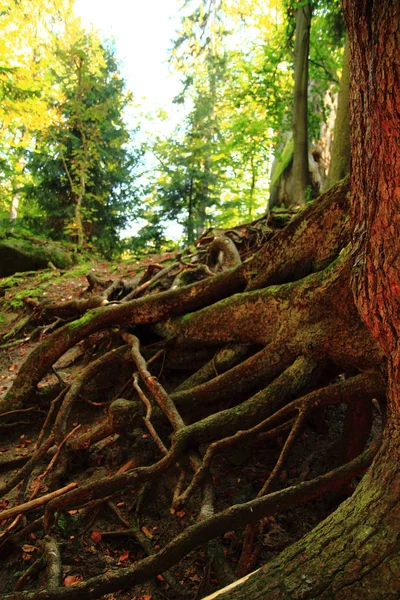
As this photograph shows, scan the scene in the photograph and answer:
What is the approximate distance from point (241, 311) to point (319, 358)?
89 cm

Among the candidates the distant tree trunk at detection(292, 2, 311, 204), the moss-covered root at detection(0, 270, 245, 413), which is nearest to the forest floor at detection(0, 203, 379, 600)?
the moss-covered root at detection(0, 270, 245, 413)

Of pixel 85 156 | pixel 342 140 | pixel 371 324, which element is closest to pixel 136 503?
pixel 371 324

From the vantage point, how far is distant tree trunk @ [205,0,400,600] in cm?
155

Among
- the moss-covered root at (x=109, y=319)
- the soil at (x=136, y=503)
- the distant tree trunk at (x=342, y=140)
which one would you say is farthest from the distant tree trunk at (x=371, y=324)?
the distant tree trunk at (x=342, y=140)

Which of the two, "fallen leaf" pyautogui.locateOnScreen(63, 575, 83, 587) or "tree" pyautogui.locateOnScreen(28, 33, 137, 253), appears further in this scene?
"tree" pyautogui.locateOnScreen(28, 33, 137, 253)

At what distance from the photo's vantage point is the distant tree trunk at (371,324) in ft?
5.07

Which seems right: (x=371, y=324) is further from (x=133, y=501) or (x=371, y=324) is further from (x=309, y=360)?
(x=133, y=501)

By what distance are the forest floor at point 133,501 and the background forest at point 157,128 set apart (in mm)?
4922

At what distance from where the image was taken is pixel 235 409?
2.98 meters

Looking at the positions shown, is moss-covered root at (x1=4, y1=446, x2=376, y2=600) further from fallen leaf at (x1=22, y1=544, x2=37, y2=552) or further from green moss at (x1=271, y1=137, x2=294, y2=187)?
green moss at (x1=271, y1=137, x2=294, y2=187)

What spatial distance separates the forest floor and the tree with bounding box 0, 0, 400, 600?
22 centimetres

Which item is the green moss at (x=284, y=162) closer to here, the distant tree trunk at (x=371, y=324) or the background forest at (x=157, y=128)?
the background forest at (x=157, y=128)

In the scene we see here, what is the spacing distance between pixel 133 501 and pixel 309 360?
184 cm

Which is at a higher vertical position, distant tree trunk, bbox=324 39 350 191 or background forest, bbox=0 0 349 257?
background forest, bbox=0 0 349 257
